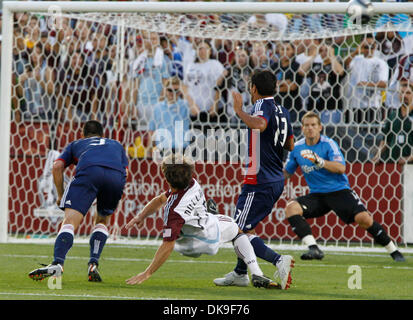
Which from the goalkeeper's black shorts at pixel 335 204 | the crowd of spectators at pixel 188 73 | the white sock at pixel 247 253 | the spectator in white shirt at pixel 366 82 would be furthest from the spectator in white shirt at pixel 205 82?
the white sock at pixel 247 253

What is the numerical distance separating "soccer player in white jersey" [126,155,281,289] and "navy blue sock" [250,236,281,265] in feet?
0.52

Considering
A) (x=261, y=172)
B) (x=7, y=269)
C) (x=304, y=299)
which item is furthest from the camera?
(x=7, y=269)

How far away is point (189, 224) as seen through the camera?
21.6 feet

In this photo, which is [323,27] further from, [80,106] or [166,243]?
[166,243]

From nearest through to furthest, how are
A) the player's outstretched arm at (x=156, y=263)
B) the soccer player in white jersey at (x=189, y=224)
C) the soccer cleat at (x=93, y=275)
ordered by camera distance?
1. the player's outstretched arm at (x=156, y=263)
2. the soccer player in white jersey at (x=189, y=224)
3. the soccer cleat at (x=93, y=275)

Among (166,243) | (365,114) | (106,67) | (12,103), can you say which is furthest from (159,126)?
(166,243)

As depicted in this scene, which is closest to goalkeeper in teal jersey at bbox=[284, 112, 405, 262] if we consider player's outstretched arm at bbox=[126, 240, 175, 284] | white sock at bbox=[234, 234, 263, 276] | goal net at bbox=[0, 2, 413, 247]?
goal net at bbox=[0, 2, 413, 247]

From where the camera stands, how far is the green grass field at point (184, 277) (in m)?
6.38

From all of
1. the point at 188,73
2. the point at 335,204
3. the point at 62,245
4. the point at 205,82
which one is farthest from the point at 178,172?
the point at 188,73

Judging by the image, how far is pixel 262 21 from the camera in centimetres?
1330

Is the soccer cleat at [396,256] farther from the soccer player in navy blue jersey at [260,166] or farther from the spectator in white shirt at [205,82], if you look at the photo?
the spectator in white shirt at [205,82]

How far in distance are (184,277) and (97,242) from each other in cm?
93

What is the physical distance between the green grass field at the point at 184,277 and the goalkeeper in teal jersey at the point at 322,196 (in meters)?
0.30

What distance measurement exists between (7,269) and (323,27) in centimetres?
654
